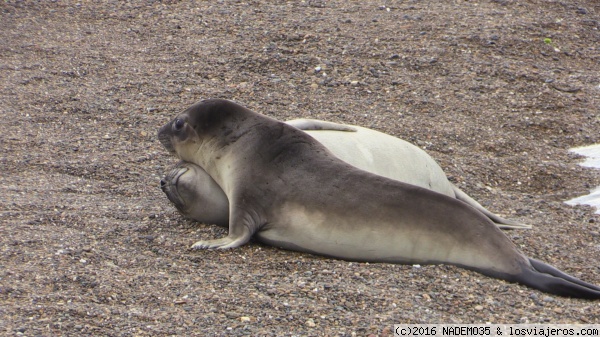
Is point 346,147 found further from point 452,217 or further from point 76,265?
point 76,265

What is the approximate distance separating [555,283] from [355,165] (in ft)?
4.73

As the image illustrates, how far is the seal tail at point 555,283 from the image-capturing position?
3972 millimetres

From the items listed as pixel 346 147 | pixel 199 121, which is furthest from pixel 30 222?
pixel 346 147

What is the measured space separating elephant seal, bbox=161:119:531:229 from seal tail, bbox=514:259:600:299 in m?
0.84

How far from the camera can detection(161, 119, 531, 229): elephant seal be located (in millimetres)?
4898

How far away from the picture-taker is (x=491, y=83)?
7.46 metres

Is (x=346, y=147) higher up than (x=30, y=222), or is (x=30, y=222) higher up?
(x=346, y=147)

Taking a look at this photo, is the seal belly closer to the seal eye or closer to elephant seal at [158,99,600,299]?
elephant seal at [158,99,600,299]

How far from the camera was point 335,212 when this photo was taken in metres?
4.38

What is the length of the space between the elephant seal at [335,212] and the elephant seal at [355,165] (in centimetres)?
12

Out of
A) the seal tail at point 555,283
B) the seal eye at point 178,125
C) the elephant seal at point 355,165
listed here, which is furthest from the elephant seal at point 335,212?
the seal eye at point 178,125

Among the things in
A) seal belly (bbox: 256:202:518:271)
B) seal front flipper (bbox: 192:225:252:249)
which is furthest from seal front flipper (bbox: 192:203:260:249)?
seal belly (bbox: 256:202:518:271)

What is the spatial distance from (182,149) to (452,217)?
1.83 meters

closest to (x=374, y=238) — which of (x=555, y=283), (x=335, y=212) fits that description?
(x=335, y=212)
